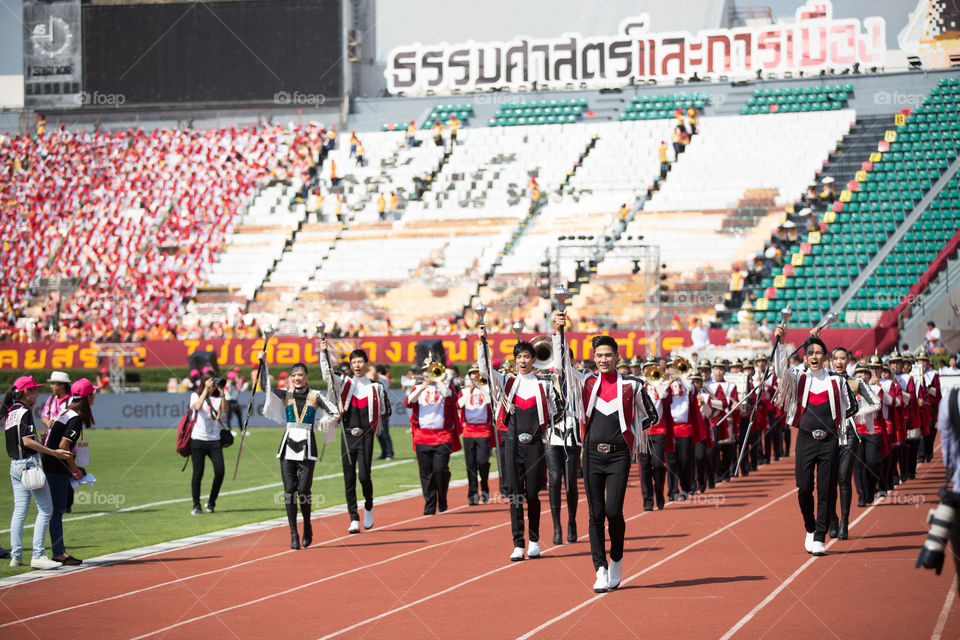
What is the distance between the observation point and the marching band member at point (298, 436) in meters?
12.3

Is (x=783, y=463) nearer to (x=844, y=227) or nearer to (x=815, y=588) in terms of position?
(x=815, y=588)

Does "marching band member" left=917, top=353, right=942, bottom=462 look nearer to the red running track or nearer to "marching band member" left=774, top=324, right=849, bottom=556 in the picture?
the red running track

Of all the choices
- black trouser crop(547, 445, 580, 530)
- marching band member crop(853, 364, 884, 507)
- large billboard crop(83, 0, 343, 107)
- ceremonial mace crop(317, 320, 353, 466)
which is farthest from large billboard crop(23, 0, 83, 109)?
black trouser crop(547, 445, 580, 530)

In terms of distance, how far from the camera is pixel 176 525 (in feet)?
47.8

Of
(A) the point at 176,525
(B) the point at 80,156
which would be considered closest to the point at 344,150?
(B) the point at 80,156

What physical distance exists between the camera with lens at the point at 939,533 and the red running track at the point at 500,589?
196 centimetres

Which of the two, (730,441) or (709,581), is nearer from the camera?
(709,581)

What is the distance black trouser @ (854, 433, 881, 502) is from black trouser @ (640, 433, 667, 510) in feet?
7.72

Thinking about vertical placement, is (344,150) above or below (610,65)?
below

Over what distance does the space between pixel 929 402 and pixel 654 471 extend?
21.5 feet

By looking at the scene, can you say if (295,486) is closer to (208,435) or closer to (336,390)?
(336,390)

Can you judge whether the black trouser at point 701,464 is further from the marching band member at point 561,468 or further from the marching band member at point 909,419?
the marching band member at point 561,468

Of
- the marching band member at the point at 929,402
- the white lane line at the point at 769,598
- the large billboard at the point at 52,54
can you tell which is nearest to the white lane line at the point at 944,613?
the white lane line at the point at 769,598

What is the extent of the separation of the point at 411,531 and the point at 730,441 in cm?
763
